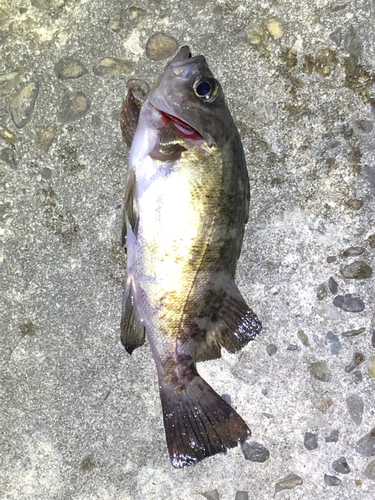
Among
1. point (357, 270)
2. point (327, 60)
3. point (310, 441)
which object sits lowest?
point (310, 441)

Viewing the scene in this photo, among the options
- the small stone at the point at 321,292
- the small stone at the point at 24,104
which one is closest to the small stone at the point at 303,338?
the small stone at the point at 321,292

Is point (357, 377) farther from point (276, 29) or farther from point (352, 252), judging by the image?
point (276, 29)

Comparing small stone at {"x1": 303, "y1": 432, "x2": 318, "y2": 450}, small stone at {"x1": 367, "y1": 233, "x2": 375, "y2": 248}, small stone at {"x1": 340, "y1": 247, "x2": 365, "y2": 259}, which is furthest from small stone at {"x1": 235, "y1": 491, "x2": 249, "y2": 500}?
small stone at {"x1": 367, "y1": 233, "x2": 375, "y2": 248}

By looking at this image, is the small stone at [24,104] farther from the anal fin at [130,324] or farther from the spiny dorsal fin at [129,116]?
the anal fin at [130,324]

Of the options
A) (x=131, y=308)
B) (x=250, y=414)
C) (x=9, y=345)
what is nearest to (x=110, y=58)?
(x=131, y=308)

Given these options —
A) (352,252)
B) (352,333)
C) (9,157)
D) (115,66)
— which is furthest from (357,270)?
(9,157)

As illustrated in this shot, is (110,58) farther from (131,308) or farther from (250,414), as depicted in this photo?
(250,414)

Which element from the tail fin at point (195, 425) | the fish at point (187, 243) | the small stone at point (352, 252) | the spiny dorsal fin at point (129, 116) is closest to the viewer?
the fish at point (187, 243)

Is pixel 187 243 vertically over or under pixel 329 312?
over
